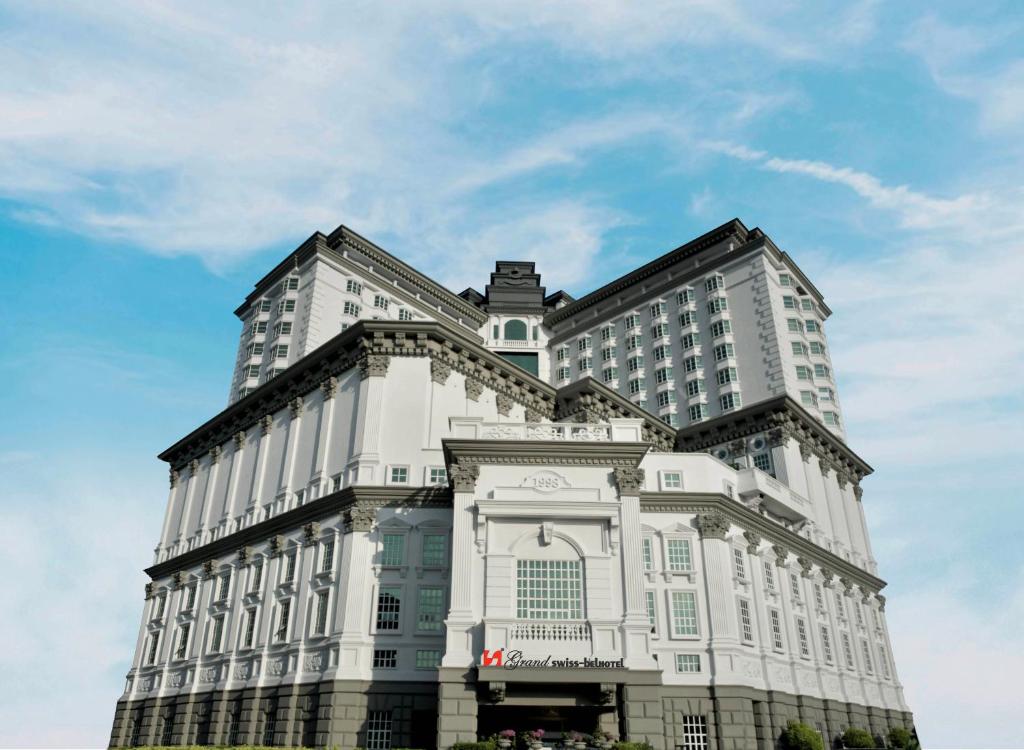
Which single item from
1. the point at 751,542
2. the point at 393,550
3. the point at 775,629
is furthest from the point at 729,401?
the point at 393,550

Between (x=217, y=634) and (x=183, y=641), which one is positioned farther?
(x=183, y=641)

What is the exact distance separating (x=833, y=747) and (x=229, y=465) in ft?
158

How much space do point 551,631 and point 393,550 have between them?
14859 mm

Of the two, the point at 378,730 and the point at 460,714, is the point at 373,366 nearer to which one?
the point at 378,730

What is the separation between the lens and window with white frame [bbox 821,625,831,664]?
55.0m

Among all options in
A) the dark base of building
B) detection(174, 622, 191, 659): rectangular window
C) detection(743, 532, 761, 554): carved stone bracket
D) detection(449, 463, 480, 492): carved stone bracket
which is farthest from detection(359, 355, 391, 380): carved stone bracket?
detection(743, 532, 761, 554): carved stone bracket

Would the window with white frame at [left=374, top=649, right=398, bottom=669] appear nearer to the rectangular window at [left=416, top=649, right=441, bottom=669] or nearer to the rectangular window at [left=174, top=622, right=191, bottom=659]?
the rectangular window at [left=416, top=649, right=441, bottom=669]

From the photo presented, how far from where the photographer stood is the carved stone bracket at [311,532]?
160 feet

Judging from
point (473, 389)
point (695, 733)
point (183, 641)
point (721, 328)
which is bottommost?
point (695, 733)

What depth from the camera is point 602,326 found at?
270 feet

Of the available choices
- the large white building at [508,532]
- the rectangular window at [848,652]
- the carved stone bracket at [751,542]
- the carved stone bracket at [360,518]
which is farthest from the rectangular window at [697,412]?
the carved stone bracket at [360,518]

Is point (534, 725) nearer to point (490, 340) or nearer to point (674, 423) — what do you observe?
point (674, 423)

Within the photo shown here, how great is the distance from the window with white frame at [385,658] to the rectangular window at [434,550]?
5091 mm

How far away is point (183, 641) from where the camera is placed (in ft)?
188
